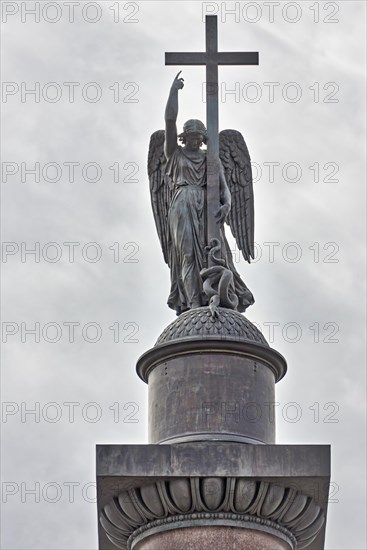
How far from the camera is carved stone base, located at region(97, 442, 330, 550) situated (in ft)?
62.3

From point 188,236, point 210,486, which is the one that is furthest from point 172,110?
point 210,486

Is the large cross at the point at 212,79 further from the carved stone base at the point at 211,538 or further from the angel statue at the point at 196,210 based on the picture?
the carved stone base at the point at 211,538

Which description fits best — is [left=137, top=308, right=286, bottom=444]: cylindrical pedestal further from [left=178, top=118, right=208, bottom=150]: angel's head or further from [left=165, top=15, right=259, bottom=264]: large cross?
[left=178, top=118, right=208, bottom=150]: angel's head

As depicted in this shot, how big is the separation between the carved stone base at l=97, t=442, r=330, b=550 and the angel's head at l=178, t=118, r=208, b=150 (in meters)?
5.05

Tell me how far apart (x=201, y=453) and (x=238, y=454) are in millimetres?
461

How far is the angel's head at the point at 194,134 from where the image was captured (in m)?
22.3

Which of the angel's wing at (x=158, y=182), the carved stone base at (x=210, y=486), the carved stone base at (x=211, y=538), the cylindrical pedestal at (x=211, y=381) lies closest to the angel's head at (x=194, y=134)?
the angel's wing at (x=158, y=182)

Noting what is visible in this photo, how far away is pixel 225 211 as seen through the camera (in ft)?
71.8

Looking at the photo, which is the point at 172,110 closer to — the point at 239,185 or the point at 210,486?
the point at 239,185

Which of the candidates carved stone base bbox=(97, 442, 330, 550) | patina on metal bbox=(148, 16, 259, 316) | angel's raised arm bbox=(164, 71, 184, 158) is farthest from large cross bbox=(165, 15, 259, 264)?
carved stone base bbox=(97, 442, 330, 550)

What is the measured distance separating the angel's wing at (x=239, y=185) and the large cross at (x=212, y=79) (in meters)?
0.87

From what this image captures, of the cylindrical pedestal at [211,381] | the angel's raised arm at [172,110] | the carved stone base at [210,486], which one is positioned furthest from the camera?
the angel's raised arm at [172,110]

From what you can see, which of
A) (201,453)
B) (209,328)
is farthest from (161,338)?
(201,453)

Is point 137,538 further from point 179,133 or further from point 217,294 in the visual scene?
point 179,133
